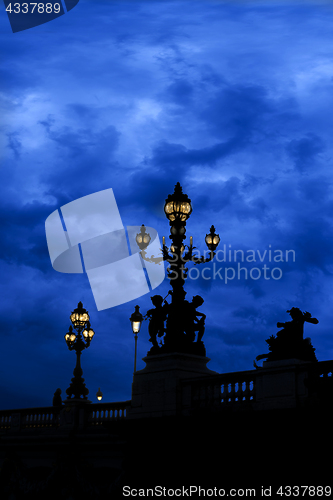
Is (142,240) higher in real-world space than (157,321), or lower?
higher

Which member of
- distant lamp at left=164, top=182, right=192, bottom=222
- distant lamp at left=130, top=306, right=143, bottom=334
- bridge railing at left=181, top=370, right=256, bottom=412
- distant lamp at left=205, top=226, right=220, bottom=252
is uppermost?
distant lamp at left=164, top=182, right=192, bottom=222

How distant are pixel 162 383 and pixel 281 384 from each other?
13.7 ft

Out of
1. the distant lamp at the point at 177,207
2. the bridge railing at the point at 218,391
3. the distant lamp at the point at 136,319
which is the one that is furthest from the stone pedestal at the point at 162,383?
the distant lamp at the point at 177,207

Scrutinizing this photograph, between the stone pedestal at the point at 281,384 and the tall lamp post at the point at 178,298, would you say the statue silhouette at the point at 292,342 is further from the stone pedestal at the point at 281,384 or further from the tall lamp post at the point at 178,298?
the tall lamp post at the point at 178,298

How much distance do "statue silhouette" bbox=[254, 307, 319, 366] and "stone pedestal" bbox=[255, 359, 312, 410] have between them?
25cm

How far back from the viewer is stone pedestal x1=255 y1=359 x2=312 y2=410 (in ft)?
50.4

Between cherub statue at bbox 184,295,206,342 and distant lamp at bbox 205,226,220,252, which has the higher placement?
distant lamp at bbox 205,226,220,252

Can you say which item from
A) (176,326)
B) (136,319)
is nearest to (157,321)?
(176,326)

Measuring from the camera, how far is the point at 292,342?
15.9 metres

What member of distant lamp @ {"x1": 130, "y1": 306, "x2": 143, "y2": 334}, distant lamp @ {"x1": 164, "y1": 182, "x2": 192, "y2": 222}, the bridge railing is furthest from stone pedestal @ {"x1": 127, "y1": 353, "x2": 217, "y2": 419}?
distant lamp @ {"x1": 164, "y1": 182, "x2": 192, "y2": 222}

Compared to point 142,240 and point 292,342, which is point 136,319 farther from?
point 292,342

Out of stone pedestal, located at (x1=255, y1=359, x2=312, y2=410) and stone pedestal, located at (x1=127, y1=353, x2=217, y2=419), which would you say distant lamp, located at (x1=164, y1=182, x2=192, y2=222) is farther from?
stone pedestal, located at (x1=255, y1=359, x2=312, y2=410)

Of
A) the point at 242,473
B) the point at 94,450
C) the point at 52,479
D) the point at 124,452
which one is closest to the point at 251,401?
the point at 242,473

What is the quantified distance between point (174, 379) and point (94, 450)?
4.40 m
